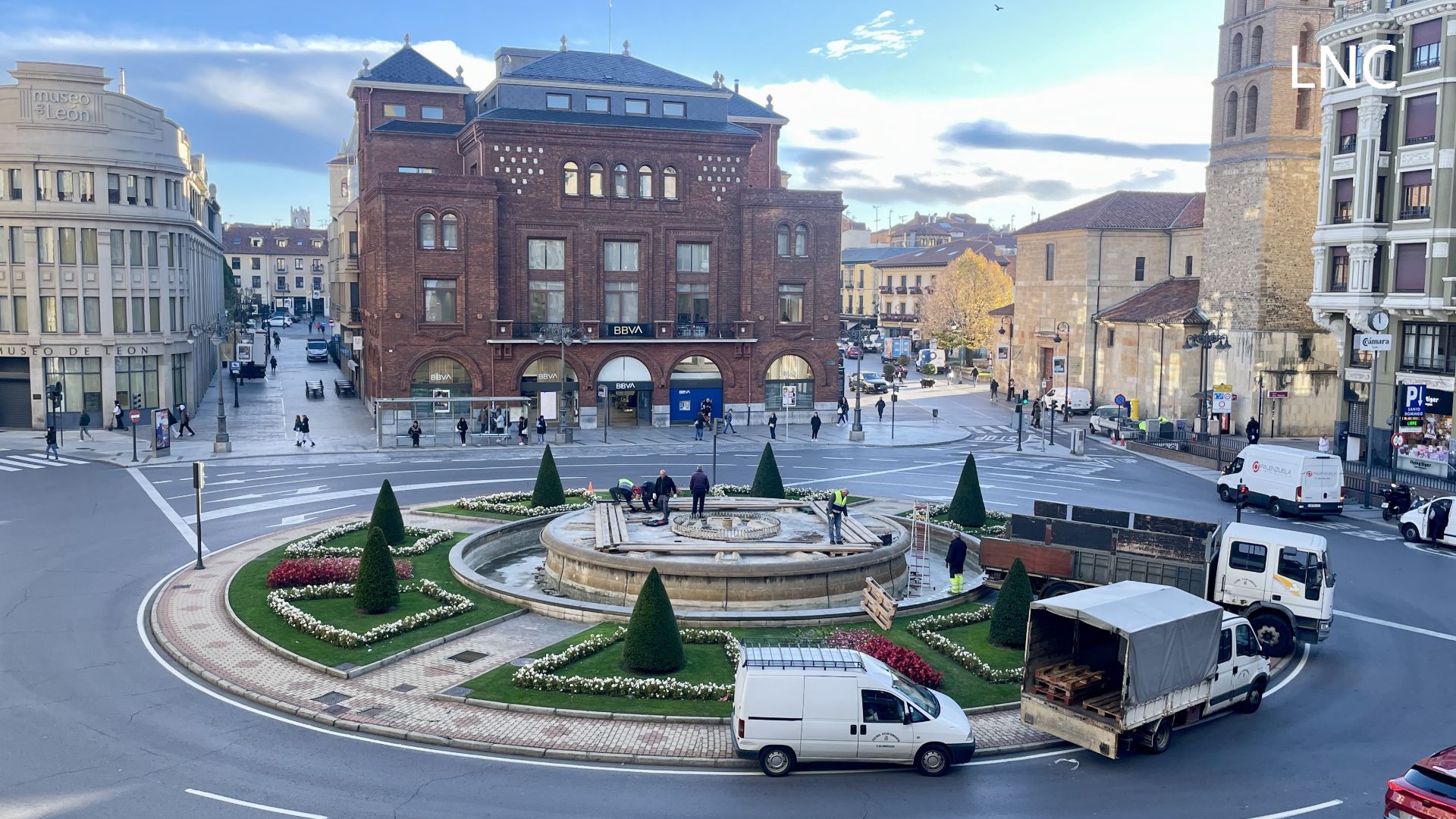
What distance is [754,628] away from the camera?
2388cm

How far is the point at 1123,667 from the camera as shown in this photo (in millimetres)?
17625

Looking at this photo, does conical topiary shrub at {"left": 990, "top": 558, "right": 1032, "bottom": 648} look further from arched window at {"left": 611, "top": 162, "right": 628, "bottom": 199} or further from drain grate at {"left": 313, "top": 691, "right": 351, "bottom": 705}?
arched window at {"left": 611, "top": 162, "right": 628, "bottom": 199}

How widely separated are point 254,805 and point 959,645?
13374 mm

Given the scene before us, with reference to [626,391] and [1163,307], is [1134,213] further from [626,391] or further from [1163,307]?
[626,391]

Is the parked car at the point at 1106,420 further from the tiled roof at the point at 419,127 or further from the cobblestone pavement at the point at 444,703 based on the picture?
the cobblestone pavement at the point at 444,703

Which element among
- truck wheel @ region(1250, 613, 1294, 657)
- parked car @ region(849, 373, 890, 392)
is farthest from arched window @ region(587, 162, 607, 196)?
truck wheel @ region(1250, 613, 1294, 657)

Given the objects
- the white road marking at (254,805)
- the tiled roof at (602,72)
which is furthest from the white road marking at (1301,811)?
the tiled roof at (602,72)

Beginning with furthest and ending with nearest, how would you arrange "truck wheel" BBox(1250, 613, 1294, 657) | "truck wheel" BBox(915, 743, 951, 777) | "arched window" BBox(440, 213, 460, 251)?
"arched window" BBox(440, 213, 460, 251)
"truck wheel" BBox(1250, 613, 1294, 657)
"truck wheel" BBox(915, 743, 951, 777)

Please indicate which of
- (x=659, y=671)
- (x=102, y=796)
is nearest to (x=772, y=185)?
(x=659, y=671)

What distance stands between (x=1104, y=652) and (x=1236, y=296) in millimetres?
47742

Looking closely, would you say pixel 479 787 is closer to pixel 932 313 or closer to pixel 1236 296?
pixel 1236 296

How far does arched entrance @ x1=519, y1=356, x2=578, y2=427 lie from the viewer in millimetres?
61312

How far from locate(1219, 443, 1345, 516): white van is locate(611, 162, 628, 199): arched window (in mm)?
35371

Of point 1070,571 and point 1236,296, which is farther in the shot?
point 1236,296
